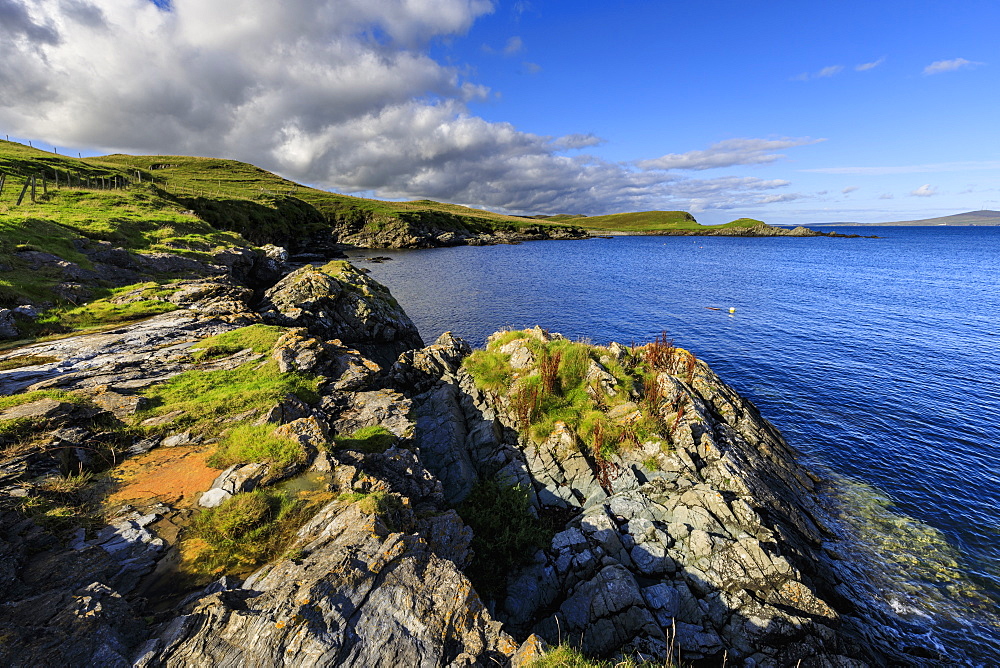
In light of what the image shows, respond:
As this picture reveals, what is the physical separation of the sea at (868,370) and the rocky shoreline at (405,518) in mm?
2608

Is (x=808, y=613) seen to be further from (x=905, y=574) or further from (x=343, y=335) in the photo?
(x=343, y=335)

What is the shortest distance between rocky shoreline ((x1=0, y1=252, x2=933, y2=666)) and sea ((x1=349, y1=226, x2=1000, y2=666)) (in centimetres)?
261

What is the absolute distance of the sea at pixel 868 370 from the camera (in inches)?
647

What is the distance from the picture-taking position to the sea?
16438 millimetres

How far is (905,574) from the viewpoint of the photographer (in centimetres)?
1608

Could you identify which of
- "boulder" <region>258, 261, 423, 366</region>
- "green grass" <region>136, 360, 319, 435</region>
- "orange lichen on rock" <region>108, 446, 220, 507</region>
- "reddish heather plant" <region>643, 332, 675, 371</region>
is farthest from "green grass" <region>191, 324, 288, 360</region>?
"reddish heather plant" <region>643, 332, 675, 371</region>

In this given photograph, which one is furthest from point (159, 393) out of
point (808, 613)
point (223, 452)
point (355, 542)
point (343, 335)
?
point (808, 613)

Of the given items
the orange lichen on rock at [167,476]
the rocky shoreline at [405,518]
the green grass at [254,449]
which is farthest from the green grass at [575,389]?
the orange lichen on rock at [167,476]

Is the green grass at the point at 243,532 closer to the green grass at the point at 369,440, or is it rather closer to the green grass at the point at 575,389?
the green grass at the point at 369,440

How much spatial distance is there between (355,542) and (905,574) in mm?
21836

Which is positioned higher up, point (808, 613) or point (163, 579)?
point (163, 579)

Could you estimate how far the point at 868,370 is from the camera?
34.9 meters

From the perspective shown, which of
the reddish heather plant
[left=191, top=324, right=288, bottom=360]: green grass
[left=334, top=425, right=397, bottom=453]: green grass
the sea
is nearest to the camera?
[left=334, top=425, right=397, bottom=453]: green grass

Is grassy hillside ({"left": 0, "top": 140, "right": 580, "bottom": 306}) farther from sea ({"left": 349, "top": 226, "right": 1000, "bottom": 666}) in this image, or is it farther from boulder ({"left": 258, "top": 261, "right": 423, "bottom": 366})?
sea ({"left": 349, "top": 226, "right": 1000, "bottom": 666})
